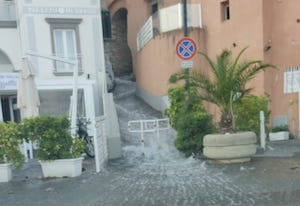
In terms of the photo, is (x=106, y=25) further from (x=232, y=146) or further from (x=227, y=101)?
(x=232, y=146)

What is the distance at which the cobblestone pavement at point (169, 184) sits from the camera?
A: 17.8 feet

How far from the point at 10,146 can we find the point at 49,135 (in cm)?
94

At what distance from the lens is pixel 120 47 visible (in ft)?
83.8

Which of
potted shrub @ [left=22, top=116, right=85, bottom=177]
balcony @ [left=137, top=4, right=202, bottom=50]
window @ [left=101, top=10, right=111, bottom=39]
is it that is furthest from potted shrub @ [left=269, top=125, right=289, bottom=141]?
window @ [left=101, top=10, right=111, bottom=39]

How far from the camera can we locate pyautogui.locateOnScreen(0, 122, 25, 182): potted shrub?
25.3 feet

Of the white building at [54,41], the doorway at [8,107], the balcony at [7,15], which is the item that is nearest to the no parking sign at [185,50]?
the white building at [54,41]

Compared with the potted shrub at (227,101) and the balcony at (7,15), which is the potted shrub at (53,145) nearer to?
the potted shrub at (227,101)

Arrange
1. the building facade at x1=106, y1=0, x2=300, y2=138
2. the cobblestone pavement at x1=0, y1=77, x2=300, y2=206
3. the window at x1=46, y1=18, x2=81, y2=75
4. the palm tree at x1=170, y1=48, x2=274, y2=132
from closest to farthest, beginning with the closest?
→ the cobblestone pavement at x1=0, y1=77, x2=300, y2=206 → the palm tree at x1=170, y1=48, x2=274, y2=132 → the building facade at x1=106, y1=0, x2=300, y2=138 → the window at x1=46, y1=18, x2=81, y2=75

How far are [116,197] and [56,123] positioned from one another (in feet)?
9.20

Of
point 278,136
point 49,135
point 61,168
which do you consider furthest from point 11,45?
point 278,136

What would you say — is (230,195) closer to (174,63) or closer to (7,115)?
(174,63)

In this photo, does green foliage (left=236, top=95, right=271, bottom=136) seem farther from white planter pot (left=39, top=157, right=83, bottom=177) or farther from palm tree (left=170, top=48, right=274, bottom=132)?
white planter pot (left=39, top=157, right=83, bottom=177)

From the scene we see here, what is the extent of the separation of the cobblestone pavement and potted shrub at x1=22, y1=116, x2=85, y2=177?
0.30 metres

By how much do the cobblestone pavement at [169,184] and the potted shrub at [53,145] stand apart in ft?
1.00
